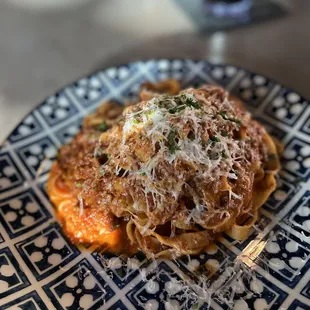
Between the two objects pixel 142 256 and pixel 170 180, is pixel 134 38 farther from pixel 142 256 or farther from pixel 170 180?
pixel 142 256

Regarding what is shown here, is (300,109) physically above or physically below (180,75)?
below

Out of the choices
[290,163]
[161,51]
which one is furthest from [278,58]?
[290,163]

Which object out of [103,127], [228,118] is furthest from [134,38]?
[228,118]

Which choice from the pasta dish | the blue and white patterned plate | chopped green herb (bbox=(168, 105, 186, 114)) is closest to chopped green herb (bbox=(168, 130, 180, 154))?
the pasta dish

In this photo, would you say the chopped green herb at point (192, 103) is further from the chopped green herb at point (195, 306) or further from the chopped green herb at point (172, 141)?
the chopped green herb at point (195, 306)

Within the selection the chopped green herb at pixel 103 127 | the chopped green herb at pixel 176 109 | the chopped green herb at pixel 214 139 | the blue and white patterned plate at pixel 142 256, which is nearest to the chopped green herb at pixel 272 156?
the blue and white patterned plate at pixel 142 256

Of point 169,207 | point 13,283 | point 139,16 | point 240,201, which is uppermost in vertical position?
point 139,16

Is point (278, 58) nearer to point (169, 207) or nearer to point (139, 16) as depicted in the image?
point (139, 16)
